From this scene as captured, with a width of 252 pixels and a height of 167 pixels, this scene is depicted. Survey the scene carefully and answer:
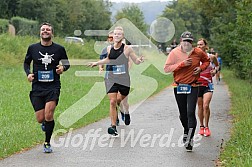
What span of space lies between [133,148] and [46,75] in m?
1.92

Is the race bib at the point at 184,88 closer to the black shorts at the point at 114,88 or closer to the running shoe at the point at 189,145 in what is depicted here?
the running shoe at the point at 189,145

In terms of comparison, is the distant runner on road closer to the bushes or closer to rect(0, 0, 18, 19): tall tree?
the bushes

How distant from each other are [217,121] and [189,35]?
497 cm

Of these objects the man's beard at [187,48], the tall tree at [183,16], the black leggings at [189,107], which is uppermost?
the man's beard at [187,48]

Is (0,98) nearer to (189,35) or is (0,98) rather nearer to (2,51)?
(189,35)

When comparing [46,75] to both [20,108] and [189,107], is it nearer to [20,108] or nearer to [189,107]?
[189,107]

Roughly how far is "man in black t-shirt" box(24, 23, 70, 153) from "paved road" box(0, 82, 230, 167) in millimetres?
634

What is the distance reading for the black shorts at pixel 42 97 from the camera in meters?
9.82

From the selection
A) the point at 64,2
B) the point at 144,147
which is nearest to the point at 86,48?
the point at 64,2

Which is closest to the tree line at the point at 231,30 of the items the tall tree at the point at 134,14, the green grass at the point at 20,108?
the green grass at the point at 20,108

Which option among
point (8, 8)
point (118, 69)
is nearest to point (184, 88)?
point (118, 69)

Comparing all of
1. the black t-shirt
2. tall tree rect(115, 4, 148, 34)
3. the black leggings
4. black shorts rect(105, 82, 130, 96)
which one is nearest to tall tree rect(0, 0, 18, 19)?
tall tree rect(115, 4, 148, 34)

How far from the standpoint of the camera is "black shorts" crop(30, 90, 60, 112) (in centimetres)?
982

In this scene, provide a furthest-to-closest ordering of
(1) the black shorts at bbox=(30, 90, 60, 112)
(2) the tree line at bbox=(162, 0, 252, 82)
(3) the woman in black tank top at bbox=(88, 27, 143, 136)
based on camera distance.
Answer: (2) the tree line at bbox=(162, 0, 252, 82), (3) the woman in black tank top at bbox=(88, 27, 143, 136), (1) the black shorts at bbox=(30, 90, 60, 112)
